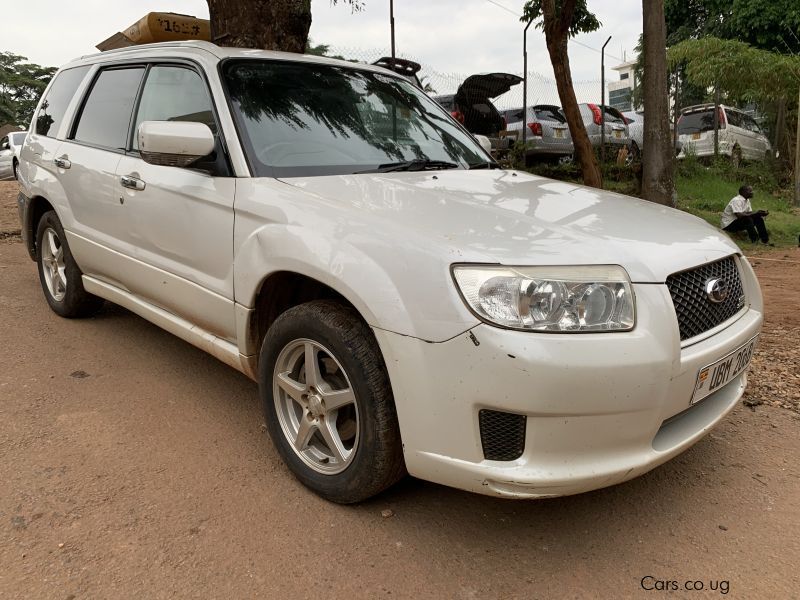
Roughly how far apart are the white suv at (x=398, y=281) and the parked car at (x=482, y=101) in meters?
6.28

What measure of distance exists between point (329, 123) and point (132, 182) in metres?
1.08

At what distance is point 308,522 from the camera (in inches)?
97.1

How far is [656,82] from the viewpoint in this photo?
8.32m

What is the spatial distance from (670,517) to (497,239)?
127 cm

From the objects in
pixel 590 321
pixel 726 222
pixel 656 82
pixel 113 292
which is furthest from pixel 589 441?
pixel 726 222

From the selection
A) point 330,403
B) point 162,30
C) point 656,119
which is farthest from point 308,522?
point 656,119

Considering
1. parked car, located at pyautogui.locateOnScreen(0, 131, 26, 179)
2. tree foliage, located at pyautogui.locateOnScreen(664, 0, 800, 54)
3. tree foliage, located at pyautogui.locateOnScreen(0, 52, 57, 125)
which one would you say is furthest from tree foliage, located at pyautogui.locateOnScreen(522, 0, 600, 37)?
tree foliage, located at pyautogui.locateOnScreen(0, 52, 57, 125)

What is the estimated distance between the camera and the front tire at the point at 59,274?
4.38 metres

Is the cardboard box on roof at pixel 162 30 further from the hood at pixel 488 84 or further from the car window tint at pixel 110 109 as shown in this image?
the hood at pixel 488 84

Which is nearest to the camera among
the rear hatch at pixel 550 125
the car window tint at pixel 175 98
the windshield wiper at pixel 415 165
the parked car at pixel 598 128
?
the windshield wiper at pixel 415 165

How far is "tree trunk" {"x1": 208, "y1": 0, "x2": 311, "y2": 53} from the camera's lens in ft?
18.6

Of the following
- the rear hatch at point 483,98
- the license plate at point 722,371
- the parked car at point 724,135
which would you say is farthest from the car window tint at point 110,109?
the parked car at point 724,135

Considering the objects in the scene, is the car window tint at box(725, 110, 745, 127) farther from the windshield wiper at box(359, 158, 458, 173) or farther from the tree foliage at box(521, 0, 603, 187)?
the windshield wiper at box(359, 158, 458, 173)

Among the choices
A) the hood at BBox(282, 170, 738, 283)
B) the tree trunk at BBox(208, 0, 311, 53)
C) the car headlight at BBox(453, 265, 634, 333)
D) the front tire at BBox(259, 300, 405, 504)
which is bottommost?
the front tire at BBox(259, 300, 405, 504)
